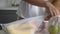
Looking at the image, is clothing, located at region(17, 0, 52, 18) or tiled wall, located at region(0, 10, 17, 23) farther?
tiled wall, located at region(0, 10, 17, 23)

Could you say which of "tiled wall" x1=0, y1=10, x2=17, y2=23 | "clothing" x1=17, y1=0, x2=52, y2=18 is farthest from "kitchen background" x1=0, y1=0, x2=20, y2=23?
"clothing" x1=17, y1=0, x2=52, y2=18

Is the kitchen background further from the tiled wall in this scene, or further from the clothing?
the clothing

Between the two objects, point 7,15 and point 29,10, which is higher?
point 29,10

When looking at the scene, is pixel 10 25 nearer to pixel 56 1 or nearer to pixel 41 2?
pixel 41 2

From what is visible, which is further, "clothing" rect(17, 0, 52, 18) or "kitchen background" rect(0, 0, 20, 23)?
"kitchen background" rect(0, 0, 20, 23)

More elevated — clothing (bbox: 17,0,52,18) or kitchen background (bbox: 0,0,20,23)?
clothing (bbox: 17,0,52,18)

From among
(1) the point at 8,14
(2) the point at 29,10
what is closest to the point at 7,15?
(1) the point at 8,14

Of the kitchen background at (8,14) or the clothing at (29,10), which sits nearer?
the clothing at (29,10)

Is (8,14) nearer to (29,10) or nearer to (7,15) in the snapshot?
(7,15)

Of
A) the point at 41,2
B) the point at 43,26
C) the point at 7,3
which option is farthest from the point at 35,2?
the point at 7,3

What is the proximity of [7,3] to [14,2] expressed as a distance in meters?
0.17

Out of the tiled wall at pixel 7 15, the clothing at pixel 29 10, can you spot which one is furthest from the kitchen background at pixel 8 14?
the clothing at pixel 29 10

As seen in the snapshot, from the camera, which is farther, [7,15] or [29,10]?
[7,15]

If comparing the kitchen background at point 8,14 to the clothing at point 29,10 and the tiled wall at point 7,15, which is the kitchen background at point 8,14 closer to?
the tiled wall at point 7,15
